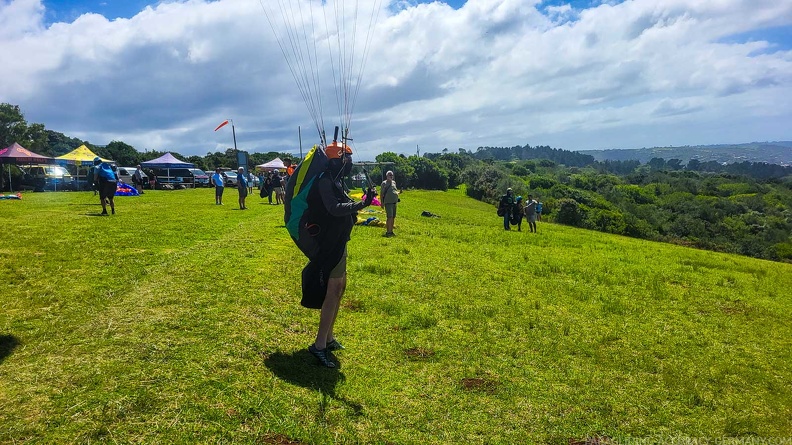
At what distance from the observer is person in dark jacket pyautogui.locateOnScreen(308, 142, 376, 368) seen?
17.8 ft

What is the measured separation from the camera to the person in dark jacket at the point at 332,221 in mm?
5422

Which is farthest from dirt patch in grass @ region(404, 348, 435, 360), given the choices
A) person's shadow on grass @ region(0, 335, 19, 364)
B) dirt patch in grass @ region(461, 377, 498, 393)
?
person's shadow on grass @ region(0, 335, 19, 364)

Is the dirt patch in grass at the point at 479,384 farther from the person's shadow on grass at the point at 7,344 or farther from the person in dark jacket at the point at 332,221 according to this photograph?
the person's shadow on grass at the point at 7,344

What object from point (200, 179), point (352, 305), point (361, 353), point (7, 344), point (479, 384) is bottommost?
point (479, 384)

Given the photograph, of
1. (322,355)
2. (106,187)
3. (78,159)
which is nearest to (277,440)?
(322,355)

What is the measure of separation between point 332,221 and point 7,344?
377 cm

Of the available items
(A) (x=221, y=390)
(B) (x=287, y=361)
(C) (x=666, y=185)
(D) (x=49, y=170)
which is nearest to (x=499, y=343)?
(B) (x=287, y=361)

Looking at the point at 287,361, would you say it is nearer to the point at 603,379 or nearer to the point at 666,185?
the point at 603,379

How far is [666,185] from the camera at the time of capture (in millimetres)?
120375

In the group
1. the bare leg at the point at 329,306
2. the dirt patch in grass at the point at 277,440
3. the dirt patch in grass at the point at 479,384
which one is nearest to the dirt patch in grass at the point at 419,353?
the dirt patch in grass at the point at 479,384

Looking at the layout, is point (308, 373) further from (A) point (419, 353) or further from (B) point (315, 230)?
(A) point (419, 353)

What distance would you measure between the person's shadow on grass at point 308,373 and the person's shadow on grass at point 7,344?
2.62 metres

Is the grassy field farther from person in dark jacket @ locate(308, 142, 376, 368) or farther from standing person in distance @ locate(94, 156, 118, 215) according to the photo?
standing person in distance @ locate(94, 156, 118, 215)

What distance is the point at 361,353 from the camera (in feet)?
21.1
